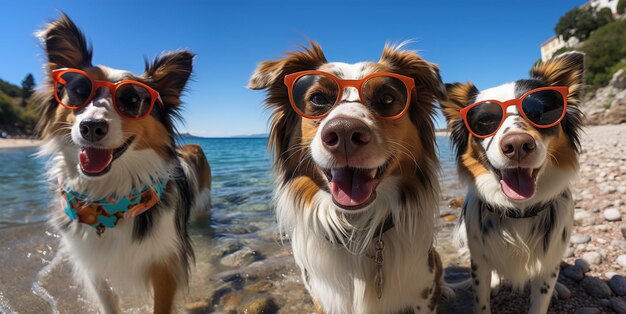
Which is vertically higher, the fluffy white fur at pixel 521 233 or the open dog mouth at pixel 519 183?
the open dog mouth at pixel 519 183

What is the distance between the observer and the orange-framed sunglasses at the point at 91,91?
2.53m

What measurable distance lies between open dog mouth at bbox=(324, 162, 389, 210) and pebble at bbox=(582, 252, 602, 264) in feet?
8.58

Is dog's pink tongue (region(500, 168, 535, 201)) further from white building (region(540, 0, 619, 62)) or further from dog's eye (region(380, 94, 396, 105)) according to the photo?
white building (region(540, 0, 619, 62))

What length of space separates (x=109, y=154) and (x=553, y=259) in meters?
3.47

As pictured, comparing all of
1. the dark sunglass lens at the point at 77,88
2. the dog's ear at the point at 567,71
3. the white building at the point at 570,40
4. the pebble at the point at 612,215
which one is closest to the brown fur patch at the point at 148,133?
the dark sunglass lens at the point at 77,88

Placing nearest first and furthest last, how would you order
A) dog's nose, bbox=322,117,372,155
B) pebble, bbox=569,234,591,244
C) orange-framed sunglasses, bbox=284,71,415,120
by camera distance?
dog's nose, bbox=322,117,372,155 → orange-framed sunglasses, bbox=284,71,415,120 → pebble, bbox=569,234,591,244

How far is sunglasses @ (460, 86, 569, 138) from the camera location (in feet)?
8.10

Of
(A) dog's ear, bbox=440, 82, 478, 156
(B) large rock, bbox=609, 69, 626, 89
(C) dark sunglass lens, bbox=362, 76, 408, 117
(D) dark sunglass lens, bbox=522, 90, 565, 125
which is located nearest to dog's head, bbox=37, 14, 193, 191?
(C) dark sunglass lens, bbox=362, 76, 408, 117

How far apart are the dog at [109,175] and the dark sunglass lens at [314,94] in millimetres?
1338

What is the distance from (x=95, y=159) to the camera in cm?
247

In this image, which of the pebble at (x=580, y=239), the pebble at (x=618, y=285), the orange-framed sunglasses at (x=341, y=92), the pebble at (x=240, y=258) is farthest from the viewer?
the pebble at (x=240, y=258)

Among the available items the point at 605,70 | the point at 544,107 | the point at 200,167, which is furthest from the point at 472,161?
the point at 605,70

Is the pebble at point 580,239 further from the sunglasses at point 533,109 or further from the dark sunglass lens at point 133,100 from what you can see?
the dark sunglass lens at point 133,100

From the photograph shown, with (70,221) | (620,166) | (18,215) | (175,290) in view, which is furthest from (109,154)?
(620,166)
